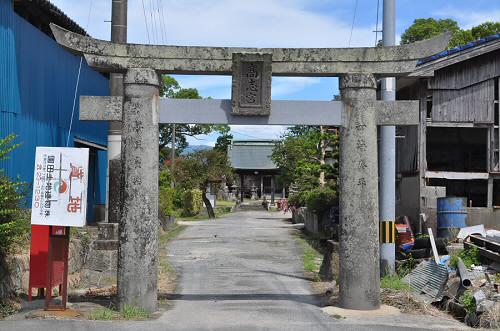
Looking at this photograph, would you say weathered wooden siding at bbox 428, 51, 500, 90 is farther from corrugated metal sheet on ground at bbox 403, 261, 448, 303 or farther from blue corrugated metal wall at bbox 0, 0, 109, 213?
blue corrugated metal wall at bbox 0, 0, 109, 213

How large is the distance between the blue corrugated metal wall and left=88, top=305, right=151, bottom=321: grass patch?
5.16m

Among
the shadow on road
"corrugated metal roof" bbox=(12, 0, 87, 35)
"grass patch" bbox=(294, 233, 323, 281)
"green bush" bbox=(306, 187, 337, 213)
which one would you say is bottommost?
"grass patch" bbox=(294, 233, 323, 281)

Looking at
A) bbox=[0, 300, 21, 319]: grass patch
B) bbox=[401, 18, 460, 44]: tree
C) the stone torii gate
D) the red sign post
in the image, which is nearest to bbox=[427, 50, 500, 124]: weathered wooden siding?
the stone torii gate

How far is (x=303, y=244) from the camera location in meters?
22.3

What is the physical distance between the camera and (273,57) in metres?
10.3

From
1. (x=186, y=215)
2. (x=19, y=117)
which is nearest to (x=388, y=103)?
(x=19, y=117)

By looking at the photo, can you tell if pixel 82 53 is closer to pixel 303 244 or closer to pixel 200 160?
pixel 303 244

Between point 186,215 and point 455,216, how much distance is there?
2771 cm

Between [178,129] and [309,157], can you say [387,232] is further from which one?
[178,129]

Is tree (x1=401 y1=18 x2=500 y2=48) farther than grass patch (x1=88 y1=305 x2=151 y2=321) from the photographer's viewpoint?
Yes

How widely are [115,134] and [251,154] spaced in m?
50.0

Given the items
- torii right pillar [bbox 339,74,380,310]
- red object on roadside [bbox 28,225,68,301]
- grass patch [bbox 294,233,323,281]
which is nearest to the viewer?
torii right pillar [bbox 339,74,380,310]

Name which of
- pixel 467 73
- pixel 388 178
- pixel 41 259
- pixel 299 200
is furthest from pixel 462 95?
pixel 299 200

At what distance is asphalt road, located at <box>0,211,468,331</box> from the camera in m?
9.02
